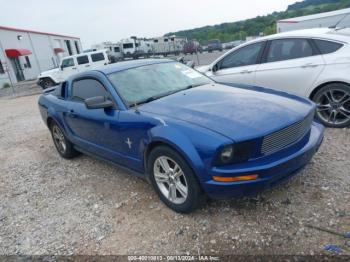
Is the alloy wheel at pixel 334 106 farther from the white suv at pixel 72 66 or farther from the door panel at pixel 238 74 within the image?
the white suv at pixel 72 66

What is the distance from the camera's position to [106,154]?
148 inches

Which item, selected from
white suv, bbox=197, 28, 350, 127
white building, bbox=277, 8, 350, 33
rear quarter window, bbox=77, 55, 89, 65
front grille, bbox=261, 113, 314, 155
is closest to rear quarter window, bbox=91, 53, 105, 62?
rear quarter window, bbox=77, 55, 89, 65

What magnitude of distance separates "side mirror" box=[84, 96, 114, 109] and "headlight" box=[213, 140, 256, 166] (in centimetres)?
157

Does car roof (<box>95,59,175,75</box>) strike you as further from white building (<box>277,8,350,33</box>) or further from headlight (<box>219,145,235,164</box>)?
white building (<box>277,8,350,33</box>)

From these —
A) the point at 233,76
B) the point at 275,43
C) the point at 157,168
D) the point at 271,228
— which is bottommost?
the point at 271,228

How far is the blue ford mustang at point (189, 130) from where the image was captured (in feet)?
7.98

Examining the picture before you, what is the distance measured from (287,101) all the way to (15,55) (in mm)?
29886

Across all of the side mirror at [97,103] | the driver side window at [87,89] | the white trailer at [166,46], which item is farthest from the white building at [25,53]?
the side mirror at [97,103]

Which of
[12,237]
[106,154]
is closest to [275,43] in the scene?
[106,154]

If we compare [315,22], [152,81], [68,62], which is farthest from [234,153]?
[315,22]

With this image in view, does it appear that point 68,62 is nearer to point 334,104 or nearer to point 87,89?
point 87,89

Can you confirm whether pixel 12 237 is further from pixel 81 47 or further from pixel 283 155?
pixel 81 47

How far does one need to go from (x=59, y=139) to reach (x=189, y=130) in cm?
345

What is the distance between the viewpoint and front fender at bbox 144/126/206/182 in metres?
2.49
